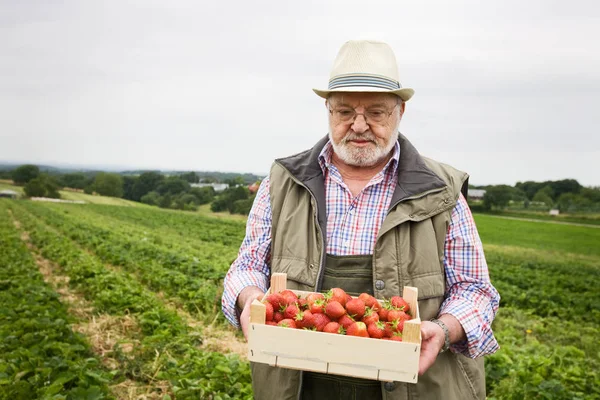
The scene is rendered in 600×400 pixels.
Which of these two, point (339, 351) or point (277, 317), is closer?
point (339, 351)

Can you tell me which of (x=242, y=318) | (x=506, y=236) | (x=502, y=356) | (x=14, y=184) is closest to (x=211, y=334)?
(x=502, y=356)

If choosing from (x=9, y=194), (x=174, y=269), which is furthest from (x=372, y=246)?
(x=9, y=194)

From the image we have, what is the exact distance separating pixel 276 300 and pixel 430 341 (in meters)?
0.69

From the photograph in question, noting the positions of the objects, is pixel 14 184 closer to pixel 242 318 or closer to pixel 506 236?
pixel 506 236

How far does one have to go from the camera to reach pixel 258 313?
6.59 feet

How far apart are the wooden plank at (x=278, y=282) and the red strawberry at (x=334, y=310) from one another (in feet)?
1.04

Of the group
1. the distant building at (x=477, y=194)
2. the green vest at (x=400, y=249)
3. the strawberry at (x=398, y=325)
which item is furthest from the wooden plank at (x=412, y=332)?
the distant building at (x=477, y=194)

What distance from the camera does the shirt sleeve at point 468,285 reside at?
7.59 ft

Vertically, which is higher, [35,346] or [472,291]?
[472,291]

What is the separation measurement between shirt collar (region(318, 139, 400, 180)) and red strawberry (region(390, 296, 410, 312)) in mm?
762

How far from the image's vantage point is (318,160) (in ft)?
8.82

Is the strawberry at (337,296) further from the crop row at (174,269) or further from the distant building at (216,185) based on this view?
the distant building at (216,185)

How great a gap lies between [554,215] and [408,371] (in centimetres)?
4512

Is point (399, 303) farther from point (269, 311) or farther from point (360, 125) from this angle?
point (360, 125)
